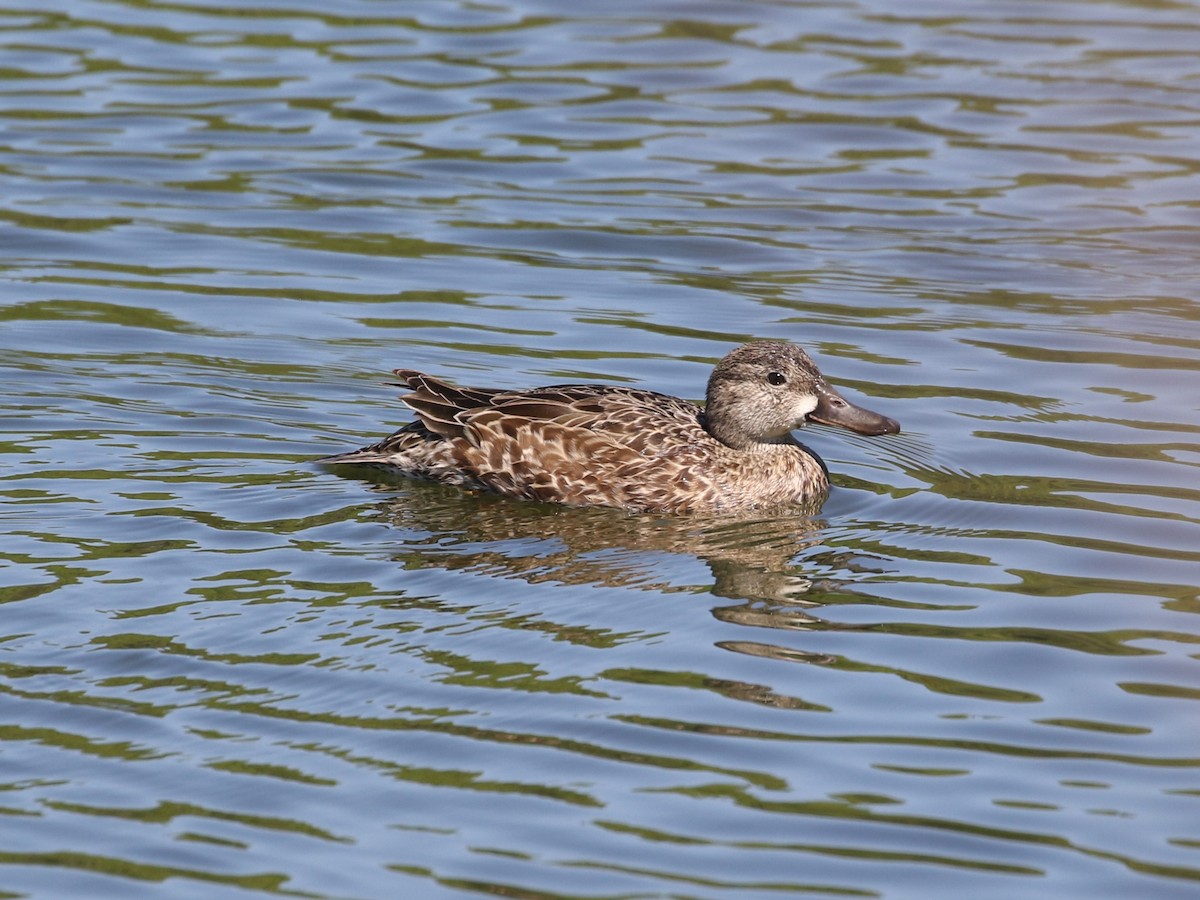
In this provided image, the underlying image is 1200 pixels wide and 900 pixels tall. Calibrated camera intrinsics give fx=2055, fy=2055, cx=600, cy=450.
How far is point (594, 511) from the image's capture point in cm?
1054

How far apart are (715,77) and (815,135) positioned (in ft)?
5.73

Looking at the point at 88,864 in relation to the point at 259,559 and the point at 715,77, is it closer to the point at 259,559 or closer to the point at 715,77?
the point at 259,559

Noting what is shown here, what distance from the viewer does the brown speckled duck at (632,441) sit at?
34.7 feet

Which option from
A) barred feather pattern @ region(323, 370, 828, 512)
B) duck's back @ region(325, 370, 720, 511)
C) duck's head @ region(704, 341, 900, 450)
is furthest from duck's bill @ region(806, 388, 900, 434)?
duck's back @ region(325, 370, 720, 511)

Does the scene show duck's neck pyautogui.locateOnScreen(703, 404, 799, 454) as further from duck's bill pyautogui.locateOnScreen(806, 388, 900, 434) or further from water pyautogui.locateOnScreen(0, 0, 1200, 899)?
water pyautogui.locateOnScreen(0, 0, 1200, 899)

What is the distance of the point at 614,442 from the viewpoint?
416 inches

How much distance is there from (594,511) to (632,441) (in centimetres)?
41

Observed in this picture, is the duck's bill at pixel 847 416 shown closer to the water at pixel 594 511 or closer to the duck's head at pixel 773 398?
the duck's head at pixel 773 398

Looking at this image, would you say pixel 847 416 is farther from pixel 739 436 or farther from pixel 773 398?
pixel 739 436

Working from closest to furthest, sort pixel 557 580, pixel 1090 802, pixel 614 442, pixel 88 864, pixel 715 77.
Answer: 1. pixel 88 864
2. pixel 1090 802
3. pixel 557 580
4. pixel 614 442
5. pixel 715 77

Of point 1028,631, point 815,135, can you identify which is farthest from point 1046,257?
point 1028,631

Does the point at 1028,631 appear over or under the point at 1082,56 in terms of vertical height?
under

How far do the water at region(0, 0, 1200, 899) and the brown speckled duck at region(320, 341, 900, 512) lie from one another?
0.71 ft

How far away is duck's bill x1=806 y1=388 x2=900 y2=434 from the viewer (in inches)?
419
